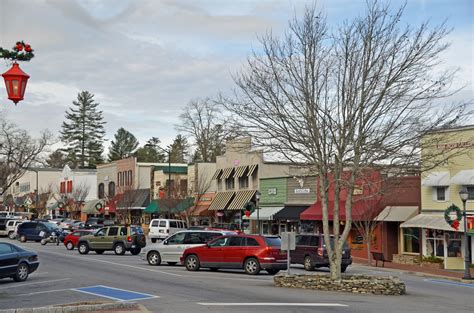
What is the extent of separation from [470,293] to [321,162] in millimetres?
7038

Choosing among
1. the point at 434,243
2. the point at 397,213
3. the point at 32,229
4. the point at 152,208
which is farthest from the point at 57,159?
the point at 434,243

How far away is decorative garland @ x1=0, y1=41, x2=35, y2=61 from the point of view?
1451 cm

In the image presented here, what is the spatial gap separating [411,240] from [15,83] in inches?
1104

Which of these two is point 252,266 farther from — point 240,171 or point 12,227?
point 12,227

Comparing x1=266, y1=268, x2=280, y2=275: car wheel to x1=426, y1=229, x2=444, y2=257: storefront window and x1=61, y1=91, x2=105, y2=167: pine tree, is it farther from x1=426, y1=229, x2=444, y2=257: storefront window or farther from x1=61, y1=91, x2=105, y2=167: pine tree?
x1=61, y1=91, x2=105, y2=167: pine tree

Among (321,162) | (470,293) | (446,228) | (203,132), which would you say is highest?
(203,132)

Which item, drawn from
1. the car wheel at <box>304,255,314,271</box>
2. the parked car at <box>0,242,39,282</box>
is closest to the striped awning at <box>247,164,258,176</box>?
the car wheel at <box>304,255,314,271</box>

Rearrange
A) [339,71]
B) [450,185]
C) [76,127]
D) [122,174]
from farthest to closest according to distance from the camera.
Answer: [76,127], [122,174], [450,185], [339,71]

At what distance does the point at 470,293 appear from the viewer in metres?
22.5

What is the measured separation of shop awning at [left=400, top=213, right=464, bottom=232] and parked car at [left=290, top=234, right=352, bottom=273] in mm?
5538

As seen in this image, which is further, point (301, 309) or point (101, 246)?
point (101, 246)

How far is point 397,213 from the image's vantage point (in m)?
36.9

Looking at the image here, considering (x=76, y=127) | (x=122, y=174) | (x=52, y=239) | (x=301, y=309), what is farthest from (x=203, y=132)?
(x=301, y=309)

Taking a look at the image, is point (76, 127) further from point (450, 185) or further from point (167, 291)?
point (167, 291)
